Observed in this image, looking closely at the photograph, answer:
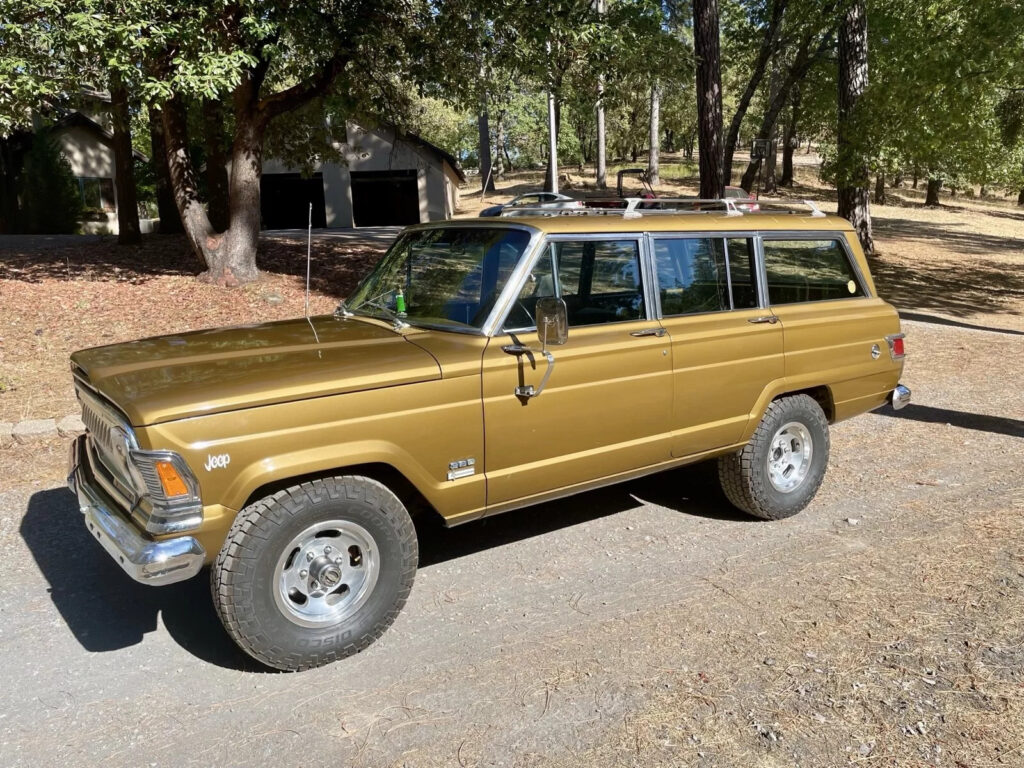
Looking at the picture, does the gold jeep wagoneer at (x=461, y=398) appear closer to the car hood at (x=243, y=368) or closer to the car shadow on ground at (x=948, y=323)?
the car hood at (x=243, y=368)

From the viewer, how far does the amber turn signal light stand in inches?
128

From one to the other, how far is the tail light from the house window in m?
31.8

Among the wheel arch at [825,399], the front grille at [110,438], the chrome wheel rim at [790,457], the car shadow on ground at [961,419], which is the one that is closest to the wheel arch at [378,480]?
the front grille at [110,438]

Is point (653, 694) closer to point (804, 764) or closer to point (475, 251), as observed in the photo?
point (804, 764)

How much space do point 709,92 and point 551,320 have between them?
11.6m

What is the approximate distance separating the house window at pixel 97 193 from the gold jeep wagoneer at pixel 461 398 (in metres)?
31.1

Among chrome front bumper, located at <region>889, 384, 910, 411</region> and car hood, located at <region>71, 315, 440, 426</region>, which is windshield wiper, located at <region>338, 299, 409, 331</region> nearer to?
car hood, located at <region>71, 315, 440, 426</region>

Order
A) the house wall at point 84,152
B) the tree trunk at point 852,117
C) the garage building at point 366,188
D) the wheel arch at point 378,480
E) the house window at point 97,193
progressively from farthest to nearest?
the house window at point 97,193 < the garage building at point 366,188 < the house wall at point 84,152 < the tree trunk at point 852,117 < the wheel arch at point 378,480

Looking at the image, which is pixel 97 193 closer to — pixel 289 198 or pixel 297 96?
pixel 289 198

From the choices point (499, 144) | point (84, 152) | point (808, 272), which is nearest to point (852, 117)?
point (808, 272)

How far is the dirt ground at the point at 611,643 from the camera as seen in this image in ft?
10.4

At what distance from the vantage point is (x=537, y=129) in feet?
198

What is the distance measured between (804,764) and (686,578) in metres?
1.56

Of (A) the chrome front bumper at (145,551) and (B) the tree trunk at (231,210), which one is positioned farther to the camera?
(B) the tree trunk at (231,210)
